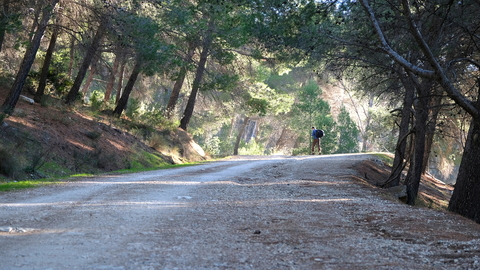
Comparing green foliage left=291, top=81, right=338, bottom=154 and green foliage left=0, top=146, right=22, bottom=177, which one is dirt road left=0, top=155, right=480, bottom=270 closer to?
green foliage left=0, top=146, right=22, bottom=177

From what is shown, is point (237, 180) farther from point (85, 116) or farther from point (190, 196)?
point (85, 116)

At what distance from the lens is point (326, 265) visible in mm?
5332

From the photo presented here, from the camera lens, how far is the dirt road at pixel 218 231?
535 cm

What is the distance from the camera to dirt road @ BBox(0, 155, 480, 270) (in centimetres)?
535

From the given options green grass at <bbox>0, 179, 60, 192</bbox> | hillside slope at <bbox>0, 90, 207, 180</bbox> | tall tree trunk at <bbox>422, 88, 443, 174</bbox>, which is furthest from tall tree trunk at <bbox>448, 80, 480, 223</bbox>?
hillside slope at <bbox>0, 90, 207, 180</bbox>

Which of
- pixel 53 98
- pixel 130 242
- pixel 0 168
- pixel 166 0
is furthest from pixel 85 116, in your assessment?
pixel 130 242

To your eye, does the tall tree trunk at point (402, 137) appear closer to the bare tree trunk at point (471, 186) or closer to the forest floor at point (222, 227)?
the forest floor at point (222, 227)

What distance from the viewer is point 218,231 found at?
706 cm

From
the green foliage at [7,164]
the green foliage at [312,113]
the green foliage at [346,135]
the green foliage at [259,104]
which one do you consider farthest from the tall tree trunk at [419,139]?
the green foliage at [346,135]

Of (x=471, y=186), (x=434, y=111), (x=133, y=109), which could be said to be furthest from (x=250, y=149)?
(x=471, y=186)

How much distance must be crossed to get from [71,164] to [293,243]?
41.6ft

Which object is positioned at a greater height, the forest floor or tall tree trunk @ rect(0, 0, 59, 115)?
tall tree trunk @ rect(0, 0, 59, 115)

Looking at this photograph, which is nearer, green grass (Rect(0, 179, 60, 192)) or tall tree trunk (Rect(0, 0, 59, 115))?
green grass (Rect(0, 179, 60, 192))

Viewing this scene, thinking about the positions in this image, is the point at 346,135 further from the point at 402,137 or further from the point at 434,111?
the point at 402,137
